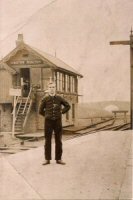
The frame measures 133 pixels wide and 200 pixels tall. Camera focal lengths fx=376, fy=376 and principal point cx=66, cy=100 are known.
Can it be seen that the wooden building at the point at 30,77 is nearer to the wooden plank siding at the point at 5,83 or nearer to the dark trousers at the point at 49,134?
Result: the wooden plank siding at the point at 5,83

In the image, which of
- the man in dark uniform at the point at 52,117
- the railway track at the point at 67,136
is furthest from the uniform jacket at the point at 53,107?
the railway track at the point at 67,136

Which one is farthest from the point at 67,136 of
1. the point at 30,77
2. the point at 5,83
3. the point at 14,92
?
the point at 5,83

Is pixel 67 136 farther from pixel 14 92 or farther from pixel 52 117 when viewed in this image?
pixel 52 117

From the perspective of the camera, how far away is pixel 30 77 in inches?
204

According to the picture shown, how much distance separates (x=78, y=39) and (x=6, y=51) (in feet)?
2.66

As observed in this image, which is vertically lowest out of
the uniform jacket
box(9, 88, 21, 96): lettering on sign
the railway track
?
the railway track

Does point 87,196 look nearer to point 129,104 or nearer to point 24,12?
point 129,104

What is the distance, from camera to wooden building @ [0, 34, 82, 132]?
13.9 ft

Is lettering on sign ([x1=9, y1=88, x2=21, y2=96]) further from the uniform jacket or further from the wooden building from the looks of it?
the uniform jacket

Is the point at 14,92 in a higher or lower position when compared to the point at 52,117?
higher

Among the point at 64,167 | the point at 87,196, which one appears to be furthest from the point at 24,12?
the point at 87,196

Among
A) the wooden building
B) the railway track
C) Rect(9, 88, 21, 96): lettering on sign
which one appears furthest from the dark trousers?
Rect(9, 88, 21, 96): lettering on sign

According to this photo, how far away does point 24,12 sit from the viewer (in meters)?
3.62

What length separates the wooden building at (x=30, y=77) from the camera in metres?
4.23
